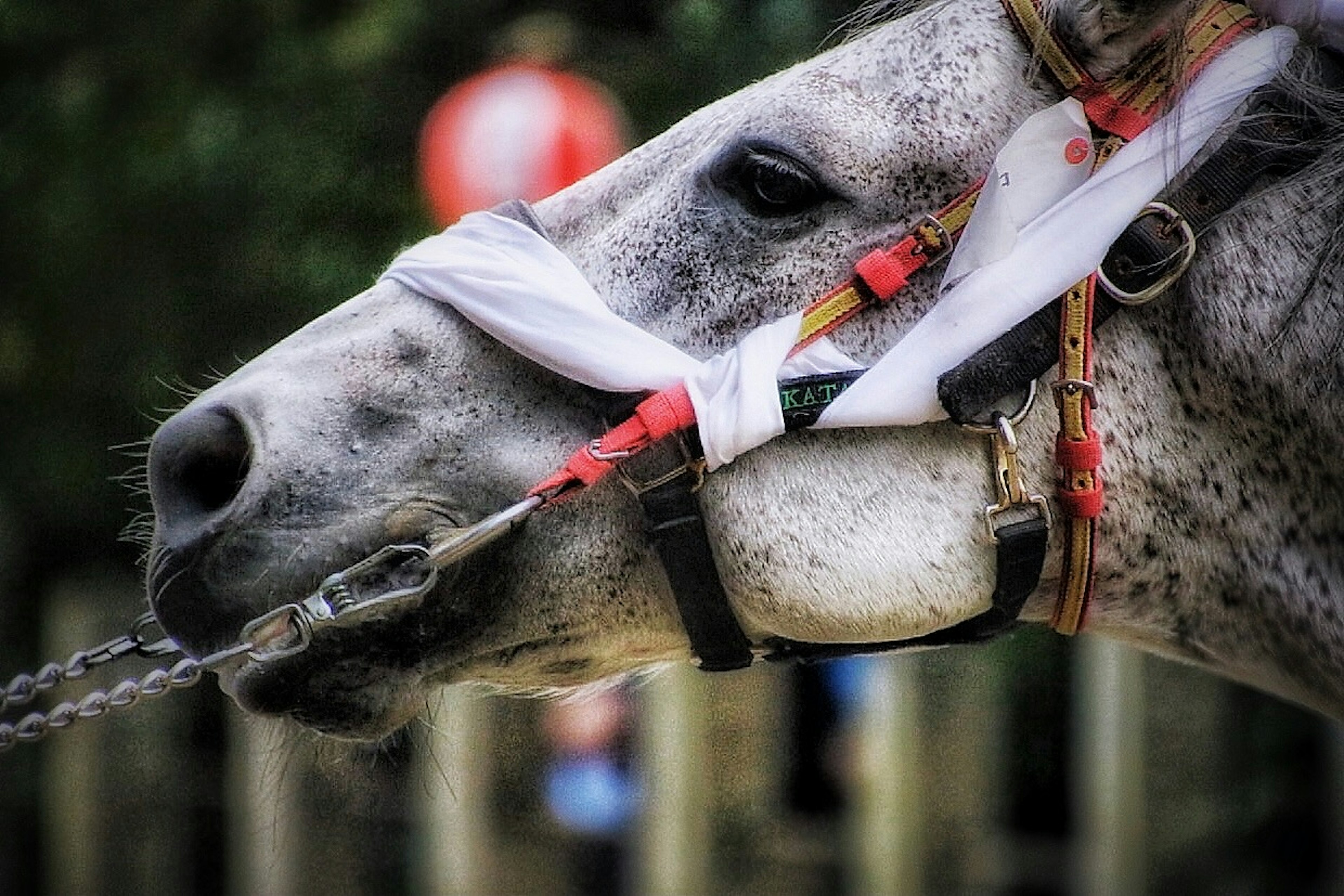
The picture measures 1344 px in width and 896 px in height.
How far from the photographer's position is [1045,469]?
193cm

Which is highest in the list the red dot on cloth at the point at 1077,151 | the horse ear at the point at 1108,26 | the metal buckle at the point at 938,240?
the horse ear at the point at 1108,26

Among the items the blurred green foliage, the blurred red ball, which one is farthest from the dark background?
the blurred red ball

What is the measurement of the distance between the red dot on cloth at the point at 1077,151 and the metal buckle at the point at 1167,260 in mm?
99

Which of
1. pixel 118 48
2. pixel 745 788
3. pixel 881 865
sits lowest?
pixel 881 865

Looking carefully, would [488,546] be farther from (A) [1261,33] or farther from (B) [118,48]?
(B) [118,48]

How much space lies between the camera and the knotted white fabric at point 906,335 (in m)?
1.88

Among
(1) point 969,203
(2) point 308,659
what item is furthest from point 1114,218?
(2) point 308,659

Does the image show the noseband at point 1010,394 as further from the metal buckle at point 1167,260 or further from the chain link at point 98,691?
the chain link at point 98,691

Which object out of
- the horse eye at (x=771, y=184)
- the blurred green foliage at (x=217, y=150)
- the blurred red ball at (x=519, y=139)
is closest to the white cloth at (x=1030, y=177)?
the horse eye at (x=771, y=184)

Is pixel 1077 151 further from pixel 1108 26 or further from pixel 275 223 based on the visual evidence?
pixel 275 223

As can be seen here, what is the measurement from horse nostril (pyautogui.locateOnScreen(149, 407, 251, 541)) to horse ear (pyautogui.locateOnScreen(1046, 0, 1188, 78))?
1.12 metres

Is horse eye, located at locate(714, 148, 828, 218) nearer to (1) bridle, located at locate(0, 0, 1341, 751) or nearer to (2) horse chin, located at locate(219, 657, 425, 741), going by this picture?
(1) bridle, located at locate(0, 0, 1341, 751)

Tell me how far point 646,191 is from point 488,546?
1.69 feet

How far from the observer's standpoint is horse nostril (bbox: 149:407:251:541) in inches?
79.1
